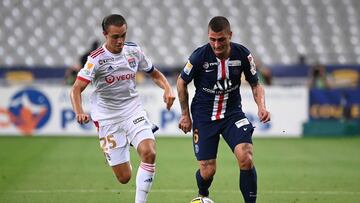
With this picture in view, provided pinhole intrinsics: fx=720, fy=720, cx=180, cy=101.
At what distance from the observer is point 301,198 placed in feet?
28.8

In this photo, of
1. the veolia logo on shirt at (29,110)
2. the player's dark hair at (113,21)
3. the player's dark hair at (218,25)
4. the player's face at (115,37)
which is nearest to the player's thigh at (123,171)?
the player's face at (115,37)

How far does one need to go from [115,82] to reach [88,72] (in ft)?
1.20

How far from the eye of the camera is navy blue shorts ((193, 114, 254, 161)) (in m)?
7.38

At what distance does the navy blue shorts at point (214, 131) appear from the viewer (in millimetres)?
7379

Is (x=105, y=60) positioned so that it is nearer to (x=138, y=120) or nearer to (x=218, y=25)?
(x=138, y=120)

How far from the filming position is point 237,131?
7320mm

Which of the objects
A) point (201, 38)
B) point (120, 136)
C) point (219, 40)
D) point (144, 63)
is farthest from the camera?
point (201, 38)

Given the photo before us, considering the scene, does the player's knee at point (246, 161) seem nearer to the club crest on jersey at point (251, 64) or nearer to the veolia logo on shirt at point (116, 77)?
the club crest on jersey at point (251, 64)

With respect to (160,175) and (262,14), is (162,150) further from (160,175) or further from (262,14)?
(262,14)

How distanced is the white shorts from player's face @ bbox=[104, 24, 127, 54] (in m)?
0.77

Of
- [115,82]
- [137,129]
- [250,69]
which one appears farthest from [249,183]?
[115,82]

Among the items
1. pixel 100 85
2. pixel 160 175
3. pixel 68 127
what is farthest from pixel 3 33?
pixel 100 85

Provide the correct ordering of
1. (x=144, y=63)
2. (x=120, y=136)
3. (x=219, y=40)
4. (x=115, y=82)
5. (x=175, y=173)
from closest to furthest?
(x=219, y=40) → (x=115, y=82) → (x=120, y=136) → (x=144, y=63) → (x=175, y=173)

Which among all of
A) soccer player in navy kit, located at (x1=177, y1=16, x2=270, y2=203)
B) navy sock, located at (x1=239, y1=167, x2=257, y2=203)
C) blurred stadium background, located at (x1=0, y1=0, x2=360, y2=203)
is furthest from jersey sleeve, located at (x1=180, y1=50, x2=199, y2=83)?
blurred stadium background, located at (x1=0, y1=0, x2=360, y2=203)
